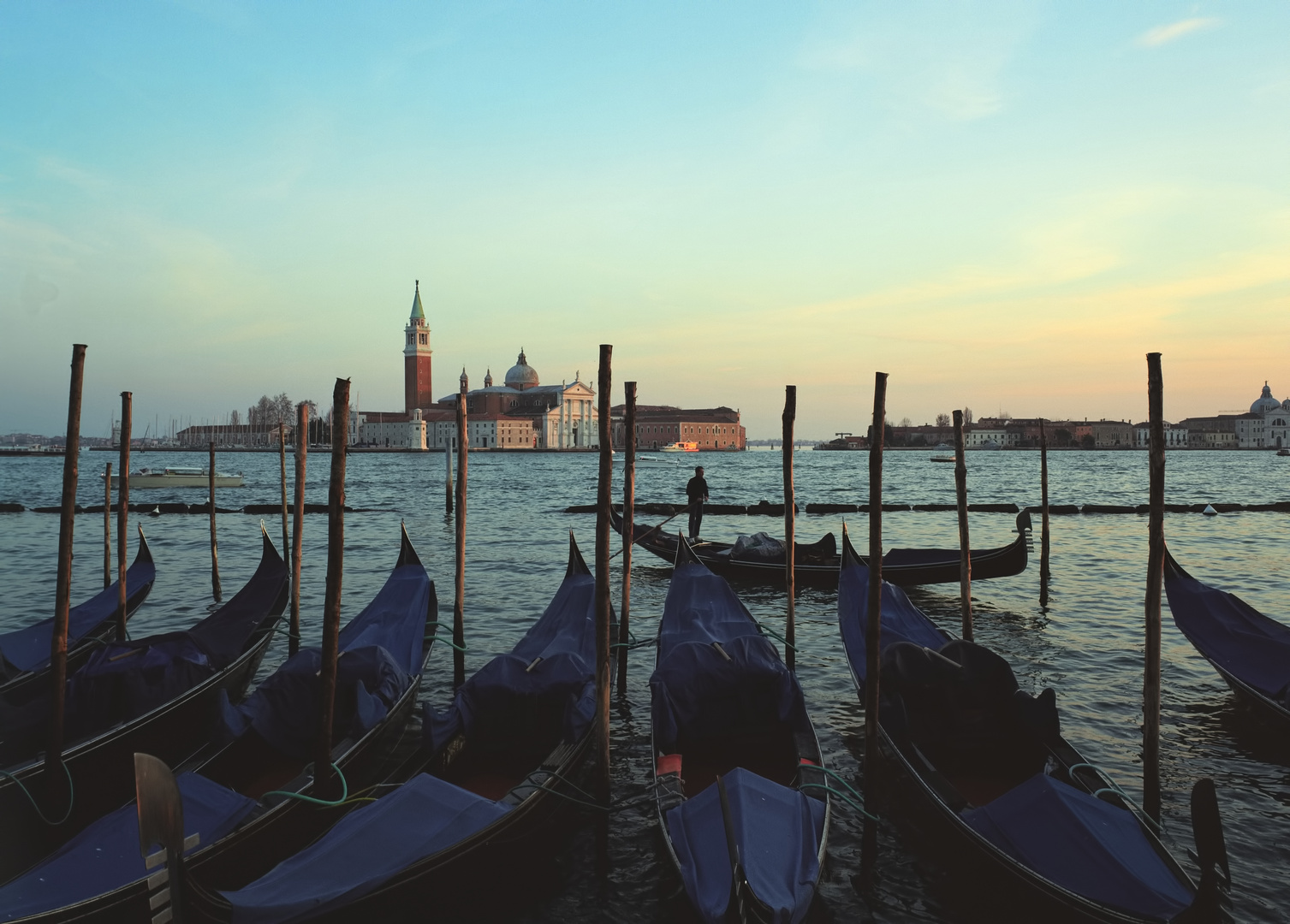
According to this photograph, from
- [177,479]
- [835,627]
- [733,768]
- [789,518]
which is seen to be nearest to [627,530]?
[789,518]

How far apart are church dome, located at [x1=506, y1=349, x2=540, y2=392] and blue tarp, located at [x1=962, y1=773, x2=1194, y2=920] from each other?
9320 centimetres

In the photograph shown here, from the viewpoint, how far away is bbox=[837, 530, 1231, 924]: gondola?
2.58 metres

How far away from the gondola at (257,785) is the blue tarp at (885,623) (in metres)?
2.65

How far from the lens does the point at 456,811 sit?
2.88 m

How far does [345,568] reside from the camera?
1159 cm

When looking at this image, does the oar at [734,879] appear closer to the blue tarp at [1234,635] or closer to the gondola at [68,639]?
the gondola at [68,639]

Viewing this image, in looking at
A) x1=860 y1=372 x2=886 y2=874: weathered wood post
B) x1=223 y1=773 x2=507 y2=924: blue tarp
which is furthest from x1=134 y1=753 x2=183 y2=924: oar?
x1=860 y1=372 x2=886 y2=874: weathered wood post

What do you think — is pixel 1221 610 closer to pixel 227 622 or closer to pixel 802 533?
pixel 227 622

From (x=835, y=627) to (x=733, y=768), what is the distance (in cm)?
409

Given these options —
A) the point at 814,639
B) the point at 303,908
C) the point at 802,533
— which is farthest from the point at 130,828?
the point at 802,533

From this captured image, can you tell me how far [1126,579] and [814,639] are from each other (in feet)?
17.3

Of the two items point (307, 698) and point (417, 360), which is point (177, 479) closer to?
point (307, 698)

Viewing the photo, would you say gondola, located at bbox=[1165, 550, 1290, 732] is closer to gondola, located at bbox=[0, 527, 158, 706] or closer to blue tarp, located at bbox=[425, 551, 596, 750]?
blue tarp, located at bbox=[425, 551, 596, 750]

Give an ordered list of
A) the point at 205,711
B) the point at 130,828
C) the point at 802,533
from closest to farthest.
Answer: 1. the point at 130,828
2. the point at 205,711
3. the point at 802,533
